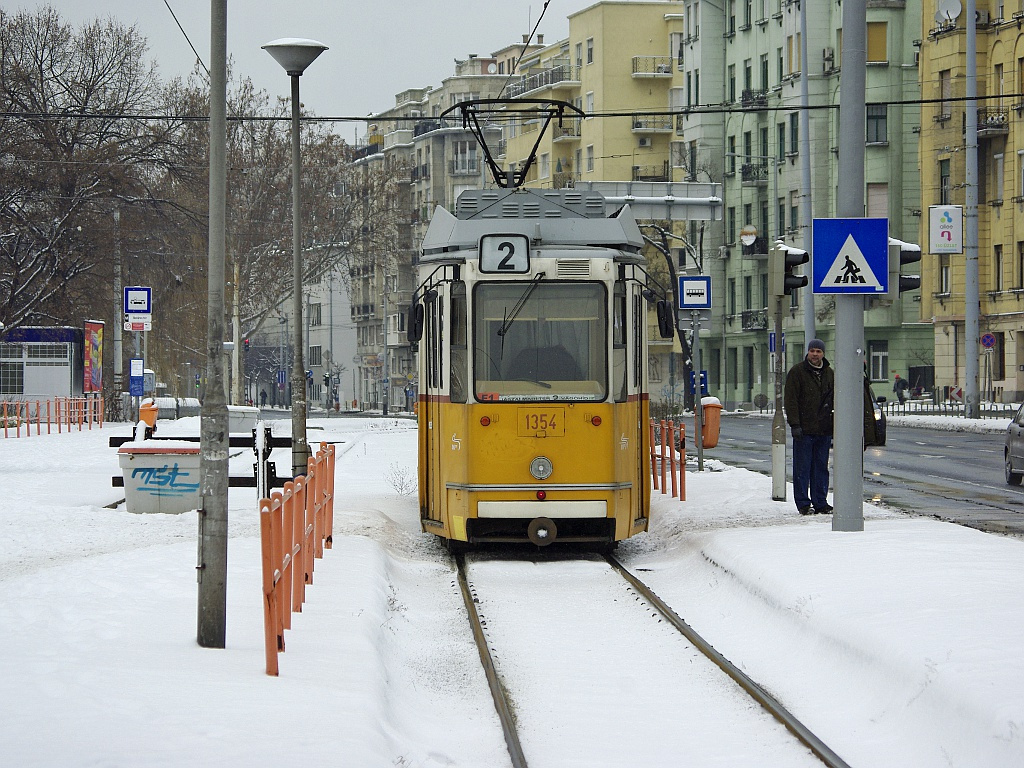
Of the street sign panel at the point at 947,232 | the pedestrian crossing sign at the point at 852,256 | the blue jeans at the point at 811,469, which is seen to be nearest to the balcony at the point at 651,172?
the street sign panel at the point at 947,232

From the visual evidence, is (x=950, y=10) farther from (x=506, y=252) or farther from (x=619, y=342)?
(x=506, y=252)

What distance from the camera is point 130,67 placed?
2046 inches

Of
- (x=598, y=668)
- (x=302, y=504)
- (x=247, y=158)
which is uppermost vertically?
(x=247, y=158)

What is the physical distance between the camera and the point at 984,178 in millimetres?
68812

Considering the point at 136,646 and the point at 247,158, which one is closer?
the point at 136,646

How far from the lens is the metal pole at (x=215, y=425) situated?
945 centimetres

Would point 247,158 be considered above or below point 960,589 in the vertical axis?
above

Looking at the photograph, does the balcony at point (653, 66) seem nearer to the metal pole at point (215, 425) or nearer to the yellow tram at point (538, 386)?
the yellow tram at point (538, 386)

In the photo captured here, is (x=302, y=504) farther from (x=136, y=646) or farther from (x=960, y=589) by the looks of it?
(x=960, y=589)

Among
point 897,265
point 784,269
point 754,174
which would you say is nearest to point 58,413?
point 784,269

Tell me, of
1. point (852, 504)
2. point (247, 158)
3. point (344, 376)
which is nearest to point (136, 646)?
point (852, 504)

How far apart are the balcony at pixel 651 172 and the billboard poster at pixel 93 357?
52.4 meters

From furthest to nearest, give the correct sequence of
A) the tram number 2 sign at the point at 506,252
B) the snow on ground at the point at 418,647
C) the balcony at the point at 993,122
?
the balcony at the point at 993,122, the tram number 2 sign at the point at 506,252, the snow on ground at the point at 418,647

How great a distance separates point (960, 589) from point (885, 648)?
2223 mm
